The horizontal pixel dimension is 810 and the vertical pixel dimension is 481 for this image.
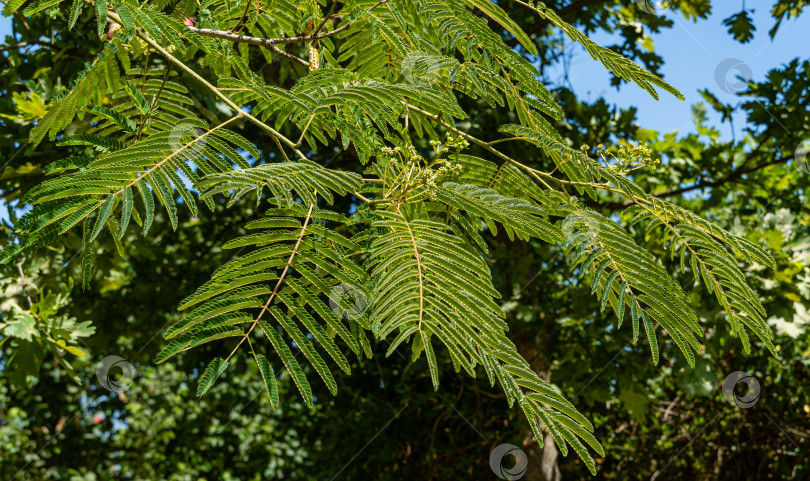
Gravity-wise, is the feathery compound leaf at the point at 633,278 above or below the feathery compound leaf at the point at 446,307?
above

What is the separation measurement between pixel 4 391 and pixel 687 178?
671cm

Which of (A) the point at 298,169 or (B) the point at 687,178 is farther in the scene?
(B) the point at 687,178

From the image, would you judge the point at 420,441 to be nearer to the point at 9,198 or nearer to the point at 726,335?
the point at 726,335

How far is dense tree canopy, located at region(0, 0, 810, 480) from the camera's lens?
42.7 inches

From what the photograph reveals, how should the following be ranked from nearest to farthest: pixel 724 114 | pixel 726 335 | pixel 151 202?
pixel 151 202
pixel 726 335
pixel 724 114

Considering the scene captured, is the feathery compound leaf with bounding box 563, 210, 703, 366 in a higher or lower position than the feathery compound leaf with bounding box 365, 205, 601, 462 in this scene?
higher

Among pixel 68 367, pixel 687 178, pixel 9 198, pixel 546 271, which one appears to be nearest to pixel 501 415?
pixel 546 271

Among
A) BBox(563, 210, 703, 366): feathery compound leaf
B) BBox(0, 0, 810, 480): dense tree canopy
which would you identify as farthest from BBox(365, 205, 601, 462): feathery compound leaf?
BBox(563, 210, 703, 366): feathery compound leaf

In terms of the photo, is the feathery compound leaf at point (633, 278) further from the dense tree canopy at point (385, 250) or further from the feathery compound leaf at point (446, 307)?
the feathery compound leaf at point (446, 307)

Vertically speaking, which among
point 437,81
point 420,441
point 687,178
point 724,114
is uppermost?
point 724,114

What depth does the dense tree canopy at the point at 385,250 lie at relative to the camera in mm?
1085

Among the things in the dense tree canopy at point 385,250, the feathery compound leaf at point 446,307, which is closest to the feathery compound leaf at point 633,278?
the dense tree canopy at point 385,250

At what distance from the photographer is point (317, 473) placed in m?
5.33

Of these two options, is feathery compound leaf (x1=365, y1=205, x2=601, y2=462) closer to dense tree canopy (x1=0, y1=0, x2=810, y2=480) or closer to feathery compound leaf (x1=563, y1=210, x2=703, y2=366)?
dense tree canopy (x1=0, y1=0, x2=810, y2=480)
